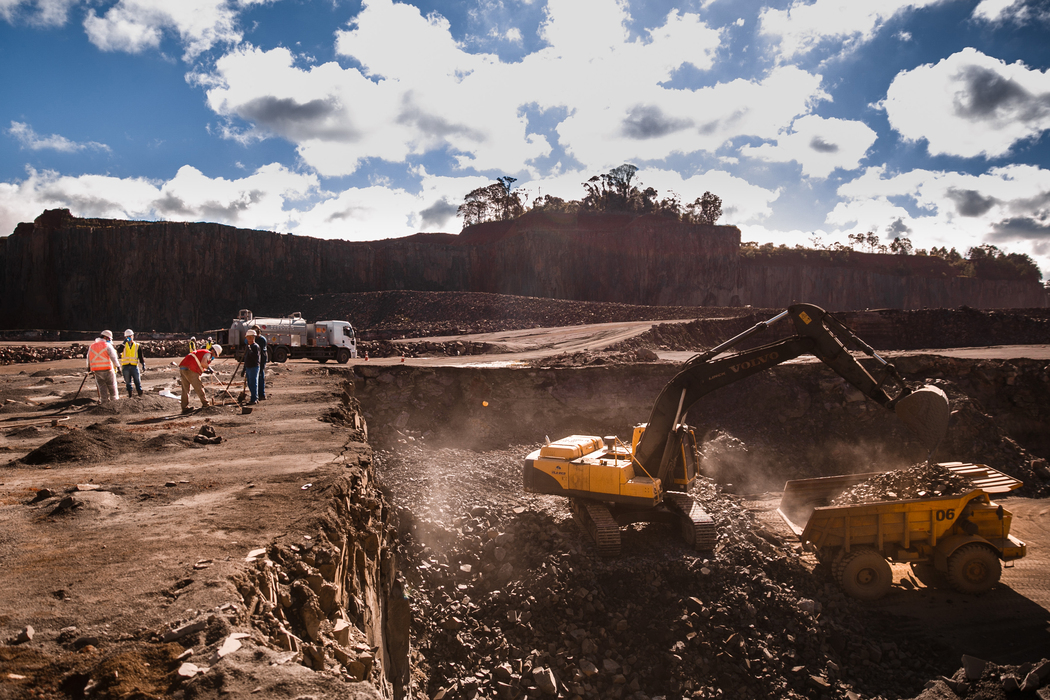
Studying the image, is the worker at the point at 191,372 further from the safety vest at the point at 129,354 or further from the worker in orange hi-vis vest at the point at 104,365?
the safety vest at the point at 129,354

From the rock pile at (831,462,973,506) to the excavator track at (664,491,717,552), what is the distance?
8.93 ft

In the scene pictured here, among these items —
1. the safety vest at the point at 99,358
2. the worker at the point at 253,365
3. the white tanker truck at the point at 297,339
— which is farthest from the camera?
the white tanker truck at the point at 297,339

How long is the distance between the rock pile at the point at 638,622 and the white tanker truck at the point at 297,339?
13.9m

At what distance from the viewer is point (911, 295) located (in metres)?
70.8

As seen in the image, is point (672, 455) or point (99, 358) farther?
point (99, 358)

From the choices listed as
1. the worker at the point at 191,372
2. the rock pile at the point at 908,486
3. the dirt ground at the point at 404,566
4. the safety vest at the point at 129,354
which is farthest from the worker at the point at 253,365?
the rock pile at the point at 908,486

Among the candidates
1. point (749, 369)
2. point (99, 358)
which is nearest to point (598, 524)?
Answer: point (749, 369)

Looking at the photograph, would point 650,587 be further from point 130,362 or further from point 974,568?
point 130,362

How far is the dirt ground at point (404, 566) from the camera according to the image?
3.09 m

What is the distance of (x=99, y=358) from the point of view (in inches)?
441

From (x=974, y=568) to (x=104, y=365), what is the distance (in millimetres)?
16527

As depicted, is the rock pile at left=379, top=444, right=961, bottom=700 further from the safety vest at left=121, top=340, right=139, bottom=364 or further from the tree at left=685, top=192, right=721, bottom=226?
the tree at left=685, top=192, right=721, bottom=226

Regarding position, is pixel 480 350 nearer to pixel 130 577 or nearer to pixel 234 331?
pixel 234 331

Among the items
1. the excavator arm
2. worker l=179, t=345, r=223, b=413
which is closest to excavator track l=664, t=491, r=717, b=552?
the excavator arm
